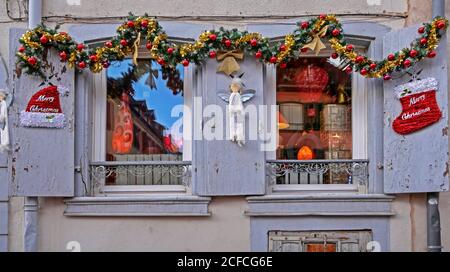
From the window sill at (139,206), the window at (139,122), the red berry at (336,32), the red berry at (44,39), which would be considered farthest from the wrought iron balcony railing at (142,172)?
the red berry at (336,32)

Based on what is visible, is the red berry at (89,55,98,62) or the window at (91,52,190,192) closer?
the red berry at (89,55,98,62)

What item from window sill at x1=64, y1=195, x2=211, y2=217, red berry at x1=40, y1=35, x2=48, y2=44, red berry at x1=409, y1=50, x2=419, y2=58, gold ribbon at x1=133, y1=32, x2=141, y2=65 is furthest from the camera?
window sill at x1=64, y1=195, x2=211, y2=217

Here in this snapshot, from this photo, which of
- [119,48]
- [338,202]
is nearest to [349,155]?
[338,202]

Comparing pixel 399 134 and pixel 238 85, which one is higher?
pixel 238 85

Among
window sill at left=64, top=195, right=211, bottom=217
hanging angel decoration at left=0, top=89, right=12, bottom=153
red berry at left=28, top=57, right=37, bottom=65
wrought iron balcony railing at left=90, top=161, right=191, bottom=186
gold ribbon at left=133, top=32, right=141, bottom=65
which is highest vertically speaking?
gold ribbon at left=133, top=32, right=141, bottom=65

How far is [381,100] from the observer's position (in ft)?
25.7

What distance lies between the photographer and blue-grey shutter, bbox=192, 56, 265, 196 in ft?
25.4

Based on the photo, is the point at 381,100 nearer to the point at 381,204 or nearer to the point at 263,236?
the point at 381,204

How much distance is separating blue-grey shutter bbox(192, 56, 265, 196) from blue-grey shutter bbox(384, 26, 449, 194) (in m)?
1.34

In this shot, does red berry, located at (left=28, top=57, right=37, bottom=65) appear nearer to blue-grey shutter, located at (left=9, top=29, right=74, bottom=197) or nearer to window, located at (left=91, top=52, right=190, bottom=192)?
blue-grey shutter, located at (left=9, top=29, right=74, bottom=197)

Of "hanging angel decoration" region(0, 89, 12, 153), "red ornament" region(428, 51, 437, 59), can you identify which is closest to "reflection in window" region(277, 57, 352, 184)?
"red ornament" region(428, 51, 437, 59)

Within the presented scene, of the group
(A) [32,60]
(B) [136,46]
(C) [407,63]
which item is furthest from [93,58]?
(C) [407,63]

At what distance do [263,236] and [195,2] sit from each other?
2626mm

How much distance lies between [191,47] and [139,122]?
1139 millimetres
